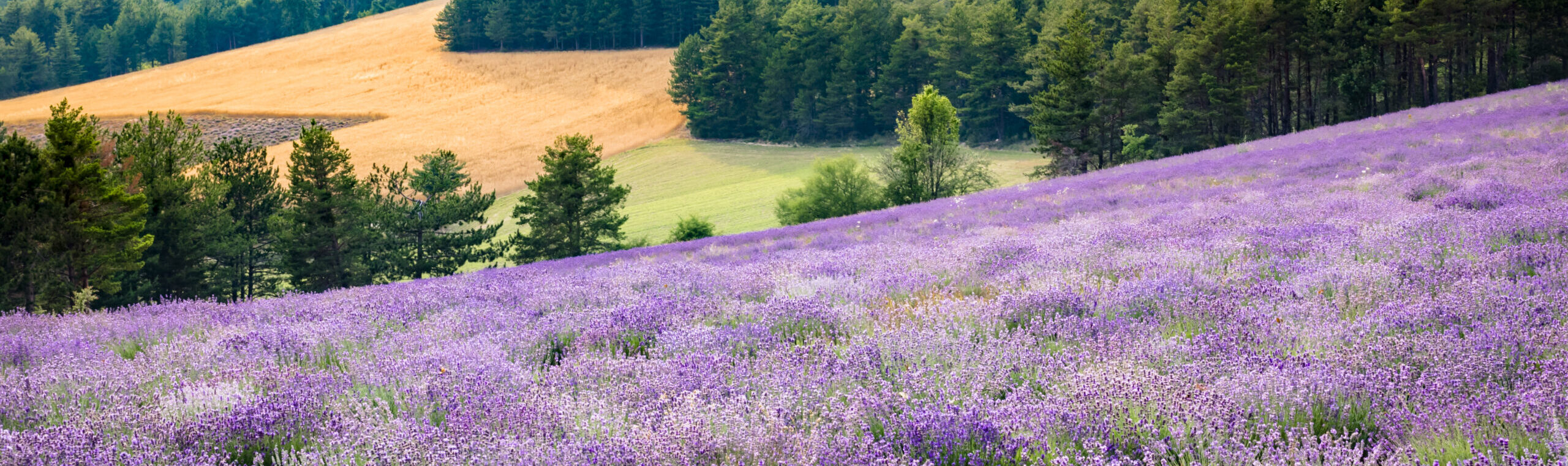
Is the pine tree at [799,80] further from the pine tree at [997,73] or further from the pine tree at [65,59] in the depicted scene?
the pine tree at [65,59]

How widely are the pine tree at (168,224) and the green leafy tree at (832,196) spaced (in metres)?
26.7

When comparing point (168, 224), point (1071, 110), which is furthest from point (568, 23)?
point (168, 224)

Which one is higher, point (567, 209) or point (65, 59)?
point (65, 59)

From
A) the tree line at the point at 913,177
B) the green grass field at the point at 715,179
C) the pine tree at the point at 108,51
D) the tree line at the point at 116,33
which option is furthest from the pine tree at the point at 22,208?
the pine tree at the point at 108,51

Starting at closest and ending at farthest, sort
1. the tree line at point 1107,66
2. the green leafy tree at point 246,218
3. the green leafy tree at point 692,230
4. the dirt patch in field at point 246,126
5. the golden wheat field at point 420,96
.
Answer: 1. the green leafy tree at point 246,218
2. the green leafy tree at point 692,230
3. the tree line at point 1107,66
4. the golden wheat field at point 420,96
5. the dirt patch in field at point 246,126

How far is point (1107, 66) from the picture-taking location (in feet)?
182

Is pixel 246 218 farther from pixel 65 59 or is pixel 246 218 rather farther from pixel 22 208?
pixel 65 59

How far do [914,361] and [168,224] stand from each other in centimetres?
3291

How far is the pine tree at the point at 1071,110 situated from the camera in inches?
1960

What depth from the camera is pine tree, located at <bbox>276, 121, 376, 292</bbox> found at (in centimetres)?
3128

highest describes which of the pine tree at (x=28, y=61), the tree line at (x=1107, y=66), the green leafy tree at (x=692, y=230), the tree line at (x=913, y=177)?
the pine tree at (x=28, y=61)

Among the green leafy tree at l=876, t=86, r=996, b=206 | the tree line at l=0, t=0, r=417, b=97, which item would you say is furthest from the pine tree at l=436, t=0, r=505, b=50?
the green leafy tree at l=876, t=86, r=996, b=206

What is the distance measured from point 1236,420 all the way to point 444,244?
37.0 metres

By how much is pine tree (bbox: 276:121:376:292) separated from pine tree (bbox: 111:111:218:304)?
103 inches
